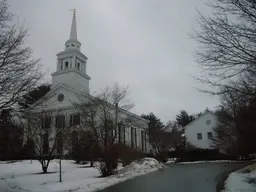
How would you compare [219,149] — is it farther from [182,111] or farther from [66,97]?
[182,111]

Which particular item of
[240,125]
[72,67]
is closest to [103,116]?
[240,125]

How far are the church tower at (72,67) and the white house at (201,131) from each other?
832 inches

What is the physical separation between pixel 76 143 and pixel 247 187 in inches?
727

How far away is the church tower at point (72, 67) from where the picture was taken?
4225 centimetres

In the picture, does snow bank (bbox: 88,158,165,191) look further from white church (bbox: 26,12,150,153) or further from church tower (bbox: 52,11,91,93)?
church tower (bbox: 52,11,91,93)

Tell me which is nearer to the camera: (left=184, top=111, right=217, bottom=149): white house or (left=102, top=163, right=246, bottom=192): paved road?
(left=102, top=163, right=246, bottom=192): paved road

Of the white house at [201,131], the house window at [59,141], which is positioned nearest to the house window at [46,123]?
the house window at [59,141]

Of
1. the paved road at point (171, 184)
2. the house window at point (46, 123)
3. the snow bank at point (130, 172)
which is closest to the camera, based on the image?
the paved road at point (171, 184)

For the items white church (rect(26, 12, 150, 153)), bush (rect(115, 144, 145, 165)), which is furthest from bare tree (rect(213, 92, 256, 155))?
white church (rect(26, 12, 150, 153))

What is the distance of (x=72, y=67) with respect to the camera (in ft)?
140

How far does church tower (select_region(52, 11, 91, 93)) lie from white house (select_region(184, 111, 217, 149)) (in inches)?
832

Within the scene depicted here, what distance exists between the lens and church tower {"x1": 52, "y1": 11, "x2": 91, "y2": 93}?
42250mm

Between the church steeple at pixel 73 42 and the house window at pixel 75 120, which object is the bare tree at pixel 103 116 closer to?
the house window at pixel 75 120

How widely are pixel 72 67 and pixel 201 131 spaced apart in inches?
1030
